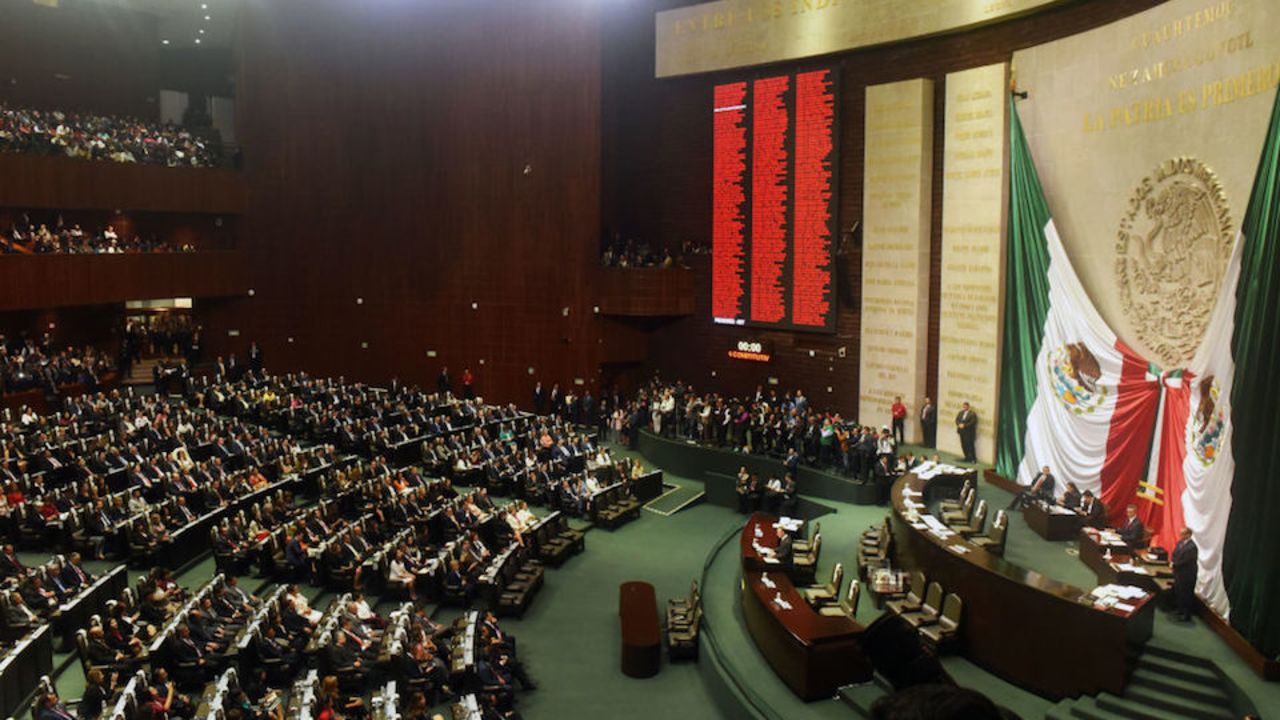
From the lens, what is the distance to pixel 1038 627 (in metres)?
10.2

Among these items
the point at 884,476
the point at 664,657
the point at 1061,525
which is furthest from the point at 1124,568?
the point at 884,476

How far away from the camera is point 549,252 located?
25.8m

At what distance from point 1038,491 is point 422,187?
17.7 m

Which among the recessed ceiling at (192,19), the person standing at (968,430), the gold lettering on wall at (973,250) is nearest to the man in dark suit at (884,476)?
the person standing at (968,430)

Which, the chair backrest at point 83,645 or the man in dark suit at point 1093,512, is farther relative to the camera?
the man in dark suit at point 1093,512

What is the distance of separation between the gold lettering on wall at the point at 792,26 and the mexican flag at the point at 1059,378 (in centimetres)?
271

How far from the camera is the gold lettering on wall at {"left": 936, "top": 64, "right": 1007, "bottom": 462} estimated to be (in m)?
18.3

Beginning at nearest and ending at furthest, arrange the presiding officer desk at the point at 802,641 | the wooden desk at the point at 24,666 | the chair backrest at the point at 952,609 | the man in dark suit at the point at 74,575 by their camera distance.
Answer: the wooden desk at the point at 24,666, the presiding officer desk at the point at 802,641, the chair backrest at the point at 952,609, the man in dark suit at the point at 74,575

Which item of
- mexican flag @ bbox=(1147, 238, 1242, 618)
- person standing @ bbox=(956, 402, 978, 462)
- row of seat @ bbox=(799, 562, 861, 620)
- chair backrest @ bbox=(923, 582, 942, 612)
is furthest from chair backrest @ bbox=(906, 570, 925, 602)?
person standing @ bbox=(956, 402, 978, 462)

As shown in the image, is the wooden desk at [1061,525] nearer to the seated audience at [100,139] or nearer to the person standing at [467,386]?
the person standing at [467,386]

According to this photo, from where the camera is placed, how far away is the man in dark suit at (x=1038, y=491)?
47.0 ft

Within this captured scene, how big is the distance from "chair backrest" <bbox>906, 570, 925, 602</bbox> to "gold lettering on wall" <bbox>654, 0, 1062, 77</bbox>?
991 cm

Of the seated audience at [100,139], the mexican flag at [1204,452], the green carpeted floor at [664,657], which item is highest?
the seated audience at [100,139]

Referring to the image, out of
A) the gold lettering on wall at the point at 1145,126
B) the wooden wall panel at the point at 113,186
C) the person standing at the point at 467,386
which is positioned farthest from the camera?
the person standing at the point at 467,386
